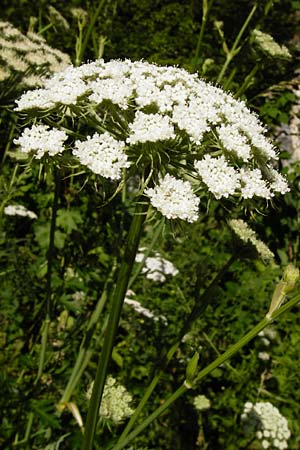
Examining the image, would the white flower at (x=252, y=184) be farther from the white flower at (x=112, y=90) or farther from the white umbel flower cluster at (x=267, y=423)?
the white umbel flower cluster at (x=267, y=423)

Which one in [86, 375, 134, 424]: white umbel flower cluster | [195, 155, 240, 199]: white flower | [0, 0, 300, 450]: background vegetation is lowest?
[0, 0, 300, 450]: background vegetation

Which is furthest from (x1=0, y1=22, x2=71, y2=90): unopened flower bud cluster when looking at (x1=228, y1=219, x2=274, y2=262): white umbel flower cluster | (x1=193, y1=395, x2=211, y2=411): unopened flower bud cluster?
(x1=193, y1=395, x2=211, y2=411): unopened flower bud cluster

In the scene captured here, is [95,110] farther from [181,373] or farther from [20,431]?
[181,373]

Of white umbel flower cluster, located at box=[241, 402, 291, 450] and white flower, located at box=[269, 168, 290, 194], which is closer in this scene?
white flower, located at box=[269, 168, 290, 194]

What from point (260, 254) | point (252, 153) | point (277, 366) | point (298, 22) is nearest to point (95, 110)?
point (252, 153)

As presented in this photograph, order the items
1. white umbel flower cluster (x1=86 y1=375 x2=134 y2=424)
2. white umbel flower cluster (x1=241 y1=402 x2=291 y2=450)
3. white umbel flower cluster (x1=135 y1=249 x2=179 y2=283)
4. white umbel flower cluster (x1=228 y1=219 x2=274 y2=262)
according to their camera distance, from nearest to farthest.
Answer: white umbel flower cluster (x1=228 y1=219 x2=274 y2=262)
white umbel flower cluster (x1=86 y1=375 x2=134 y2=424)
white umbel flower cluster (x1=241 y1=402 x2=291 y2=450)
white umbel flower cluster (x1=135 y1=249 x2=179 y2=283)

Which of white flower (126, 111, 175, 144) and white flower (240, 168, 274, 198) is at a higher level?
white flower (126, 111, 175, 144)

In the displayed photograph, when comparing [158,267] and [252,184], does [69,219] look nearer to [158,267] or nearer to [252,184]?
[158,267]

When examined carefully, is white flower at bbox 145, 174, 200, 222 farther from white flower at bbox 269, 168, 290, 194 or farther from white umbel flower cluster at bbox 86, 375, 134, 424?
white umbel flower cluster at bbox 86, 375, 134, 424
